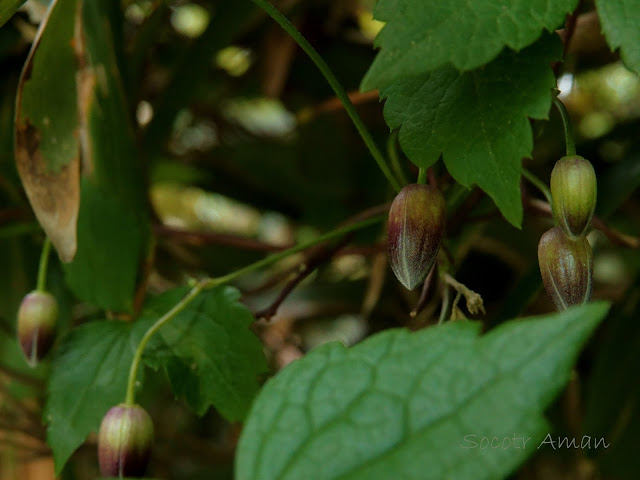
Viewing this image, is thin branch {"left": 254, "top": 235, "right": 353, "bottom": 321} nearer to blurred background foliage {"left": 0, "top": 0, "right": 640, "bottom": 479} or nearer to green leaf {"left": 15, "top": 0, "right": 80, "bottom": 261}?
blurred background foliage {"left": 0, "top": 0, "right": 640, "bottom": 479}

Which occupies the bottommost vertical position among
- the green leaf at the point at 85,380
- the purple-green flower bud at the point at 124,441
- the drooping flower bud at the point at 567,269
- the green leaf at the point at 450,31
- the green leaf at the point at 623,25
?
the green leaf at the point at 85,380

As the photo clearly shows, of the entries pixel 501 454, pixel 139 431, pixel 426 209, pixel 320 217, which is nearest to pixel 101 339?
pixel 139 431

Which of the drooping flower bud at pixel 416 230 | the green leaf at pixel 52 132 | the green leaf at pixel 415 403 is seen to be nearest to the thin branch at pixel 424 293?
the drooping flower bud at pixel 416 230

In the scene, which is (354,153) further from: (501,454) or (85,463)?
(501,454)

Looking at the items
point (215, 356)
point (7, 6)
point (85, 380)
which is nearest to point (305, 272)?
point (215, 356)

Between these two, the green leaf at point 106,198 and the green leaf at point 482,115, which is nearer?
the green leaf at point 482,115

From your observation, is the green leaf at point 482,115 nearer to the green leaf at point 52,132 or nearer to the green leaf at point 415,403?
the green leaf at point 415,403

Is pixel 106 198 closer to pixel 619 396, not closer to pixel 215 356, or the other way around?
pixel 215 356
